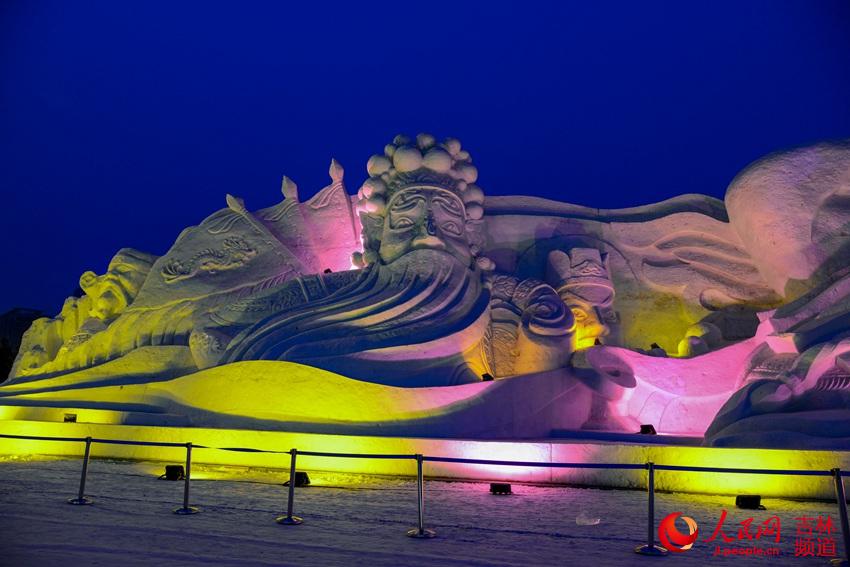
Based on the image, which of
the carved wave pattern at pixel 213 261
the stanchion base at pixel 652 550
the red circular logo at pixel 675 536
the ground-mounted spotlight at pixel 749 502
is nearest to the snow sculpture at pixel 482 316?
the carved wave pattern at pixel 213 261

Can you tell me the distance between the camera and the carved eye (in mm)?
6100

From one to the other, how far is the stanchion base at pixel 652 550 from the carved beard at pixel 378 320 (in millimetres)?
2739

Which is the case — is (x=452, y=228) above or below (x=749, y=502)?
above

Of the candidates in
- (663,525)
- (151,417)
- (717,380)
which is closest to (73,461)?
(151,417)

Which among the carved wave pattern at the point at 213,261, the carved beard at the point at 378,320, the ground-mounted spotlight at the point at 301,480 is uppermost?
the carved wave pattern at the point at 213,261

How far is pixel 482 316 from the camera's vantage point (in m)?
5.75

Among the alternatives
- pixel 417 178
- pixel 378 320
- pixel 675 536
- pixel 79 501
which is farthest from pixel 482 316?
pixel 79 501

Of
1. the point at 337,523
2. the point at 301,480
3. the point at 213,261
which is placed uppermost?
the point at 213,261

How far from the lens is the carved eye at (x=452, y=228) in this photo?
610 centimetres

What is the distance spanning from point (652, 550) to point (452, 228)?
376cm

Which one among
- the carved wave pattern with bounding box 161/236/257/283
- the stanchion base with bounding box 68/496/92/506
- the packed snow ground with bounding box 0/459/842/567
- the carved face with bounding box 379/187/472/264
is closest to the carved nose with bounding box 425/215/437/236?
the carved face with bounding box 379/187/472/264

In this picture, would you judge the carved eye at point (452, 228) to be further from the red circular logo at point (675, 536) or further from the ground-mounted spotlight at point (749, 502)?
the red circular logo at point (675, 536)

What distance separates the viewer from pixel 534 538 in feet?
9.66

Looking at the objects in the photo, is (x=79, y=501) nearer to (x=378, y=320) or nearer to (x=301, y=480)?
(x=301, y=480)
